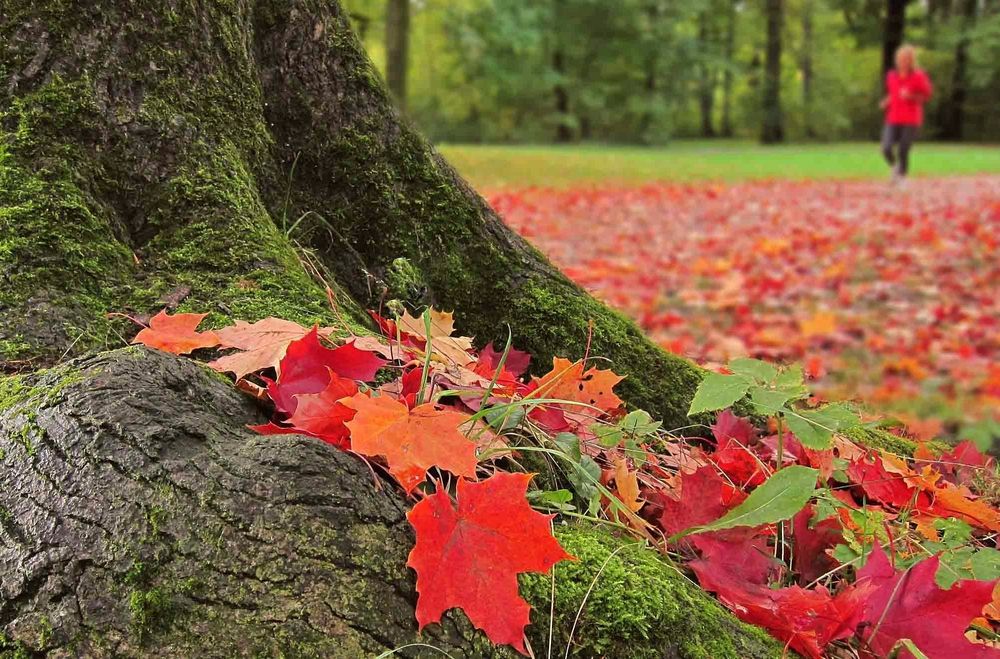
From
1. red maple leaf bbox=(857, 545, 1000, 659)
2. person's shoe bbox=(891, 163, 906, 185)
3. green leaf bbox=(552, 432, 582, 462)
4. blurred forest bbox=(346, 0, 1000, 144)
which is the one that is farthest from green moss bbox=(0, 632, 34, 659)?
blurred forest bbox=(346, 0, 1000, 144)

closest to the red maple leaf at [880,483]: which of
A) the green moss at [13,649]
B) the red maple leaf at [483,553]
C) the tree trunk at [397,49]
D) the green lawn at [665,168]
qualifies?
the red maple leaf at [483,553]

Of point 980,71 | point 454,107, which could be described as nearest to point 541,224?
point 454,107

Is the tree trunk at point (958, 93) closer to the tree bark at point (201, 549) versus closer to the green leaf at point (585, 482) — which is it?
the green leaf at point (585, 482)

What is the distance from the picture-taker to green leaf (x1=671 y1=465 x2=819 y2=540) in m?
1.06

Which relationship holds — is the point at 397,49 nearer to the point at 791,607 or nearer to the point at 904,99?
the point at 904,99

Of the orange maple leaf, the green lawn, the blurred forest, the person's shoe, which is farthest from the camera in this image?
the blurred forest

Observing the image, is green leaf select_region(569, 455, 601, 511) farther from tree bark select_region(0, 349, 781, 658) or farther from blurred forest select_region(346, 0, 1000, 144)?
blurred forest select_region(346, 0, 1000, 144)

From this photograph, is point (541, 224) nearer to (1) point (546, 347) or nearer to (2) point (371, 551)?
(1) point (546, 347)

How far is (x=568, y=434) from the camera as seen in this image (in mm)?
1234

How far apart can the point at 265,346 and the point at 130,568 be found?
449mm

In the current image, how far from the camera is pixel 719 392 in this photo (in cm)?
115

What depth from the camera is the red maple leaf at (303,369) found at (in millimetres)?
1099

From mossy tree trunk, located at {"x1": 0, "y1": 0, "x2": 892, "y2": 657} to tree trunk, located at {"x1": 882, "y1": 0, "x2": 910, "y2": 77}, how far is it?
33729mm

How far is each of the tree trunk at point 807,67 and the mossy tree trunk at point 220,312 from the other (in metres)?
40.0
